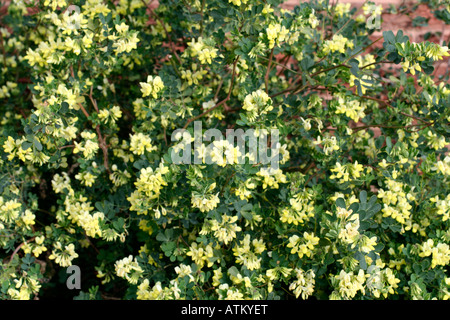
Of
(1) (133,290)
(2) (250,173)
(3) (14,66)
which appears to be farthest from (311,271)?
(3) (14,66)

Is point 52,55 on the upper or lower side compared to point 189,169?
upper

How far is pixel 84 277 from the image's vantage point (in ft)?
7.93

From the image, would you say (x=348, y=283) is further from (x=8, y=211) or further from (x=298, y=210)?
(x=8, y=211)

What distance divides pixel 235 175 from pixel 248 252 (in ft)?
1.11

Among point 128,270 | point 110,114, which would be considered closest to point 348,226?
point 128,270

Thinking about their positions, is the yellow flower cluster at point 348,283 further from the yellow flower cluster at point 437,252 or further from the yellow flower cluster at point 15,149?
the yellow flower cluster at point 15,149

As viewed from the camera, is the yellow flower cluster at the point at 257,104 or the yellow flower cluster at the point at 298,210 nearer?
the yellow flower cluster at the point at 257,104

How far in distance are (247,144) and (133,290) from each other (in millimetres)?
755

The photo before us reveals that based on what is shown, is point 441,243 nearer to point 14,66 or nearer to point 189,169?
point 189,169

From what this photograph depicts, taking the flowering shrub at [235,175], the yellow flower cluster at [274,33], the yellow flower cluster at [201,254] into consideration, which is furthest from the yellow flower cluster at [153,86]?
the yellow flower cluster at [201,254]

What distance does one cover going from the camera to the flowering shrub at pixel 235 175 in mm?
1734

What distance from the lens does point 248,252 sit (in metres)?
1.85

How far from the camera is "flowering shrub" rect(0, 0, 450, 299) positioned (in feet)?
5.69

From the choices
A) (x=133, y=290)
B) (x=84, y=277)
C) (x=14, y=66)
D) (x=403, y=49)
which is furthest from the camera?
(x=14, y=66)
